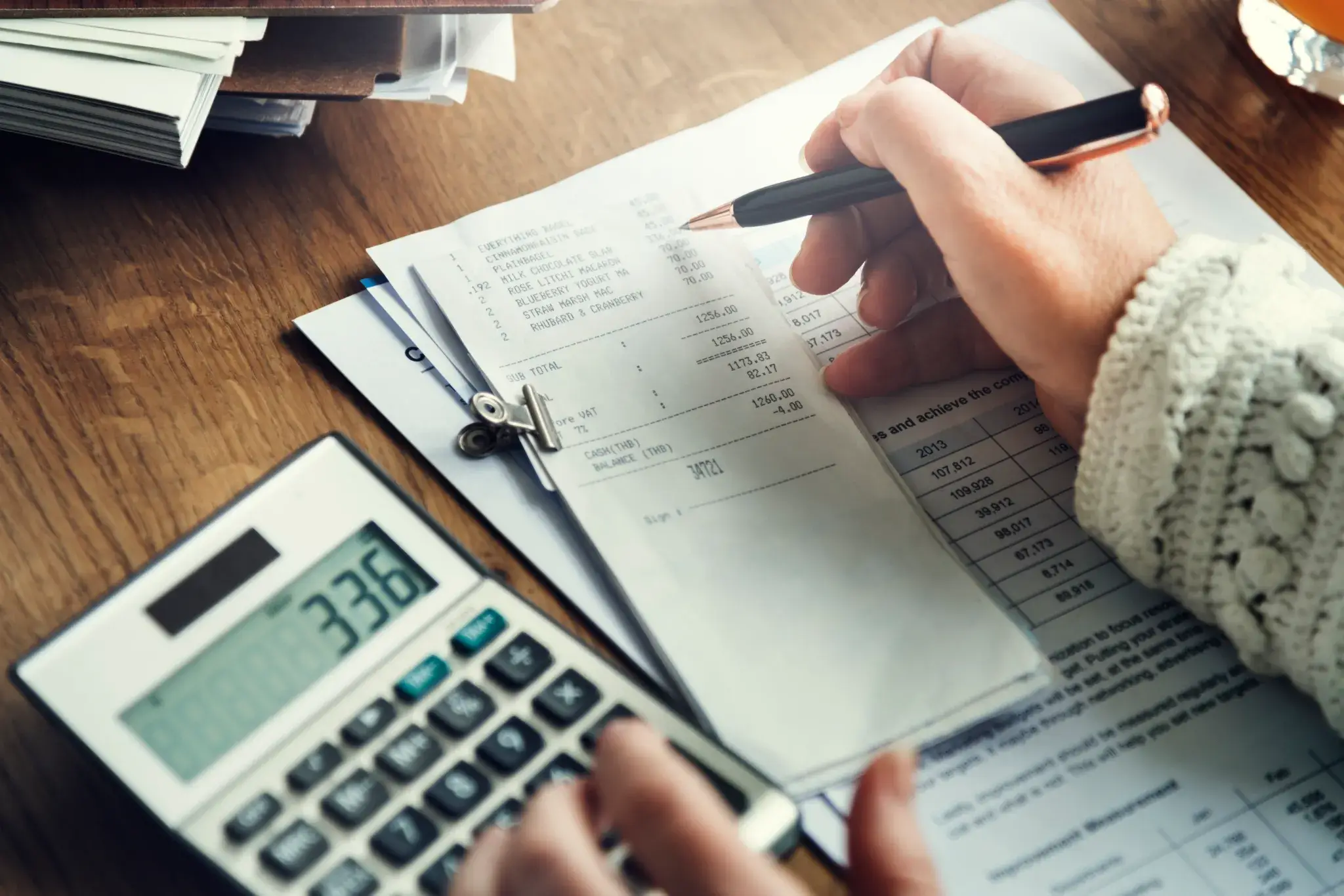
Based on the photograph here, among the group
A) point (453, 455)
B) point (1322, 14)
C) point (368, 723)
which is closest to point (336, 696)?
point (368, 723)

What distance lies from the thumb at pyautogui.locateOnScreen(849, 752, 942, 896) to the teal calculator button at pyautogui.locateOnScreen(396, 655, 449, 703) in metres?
0.14

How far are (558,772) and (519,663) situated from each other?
0.04m

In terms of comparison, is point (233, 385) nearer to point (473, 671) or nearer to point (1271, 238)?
point (473, 671)

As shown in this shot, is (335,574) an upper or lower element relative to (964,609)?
upper

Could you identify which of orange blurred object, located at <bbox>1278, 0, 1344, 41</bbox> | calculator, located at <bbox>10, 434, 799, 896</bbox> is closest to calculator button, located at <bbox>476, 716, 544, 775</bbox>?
calculator, located at <bbox>10, 434, 799, 896</bbox>

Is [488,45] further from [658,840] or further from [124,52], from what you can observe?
[658,840]

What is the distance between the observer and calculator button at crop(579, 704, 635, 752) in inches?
14.0

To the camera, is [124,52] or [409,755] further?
[124,52]

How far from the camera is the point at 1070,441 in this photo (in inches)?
18.1

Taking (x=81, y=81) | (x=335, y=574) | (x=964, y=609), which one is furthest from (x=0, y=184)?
(x=964, y=609)

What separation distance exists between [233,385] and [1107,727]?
0.37 meters

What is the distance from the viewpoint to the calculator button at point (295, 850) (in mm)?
321

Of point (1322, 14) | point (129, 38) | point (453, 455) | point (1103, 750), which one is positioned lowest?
point (1103, 750)

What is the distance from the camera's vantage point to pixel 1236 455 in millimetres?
380
